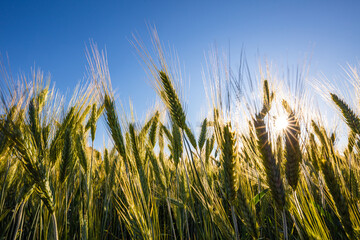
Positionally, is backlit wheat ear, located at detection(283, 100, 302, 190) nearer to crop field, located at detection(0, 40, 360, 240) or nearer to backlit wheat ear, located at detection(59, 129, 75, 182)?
crop field, located at detection(0, 40, 360, 240)

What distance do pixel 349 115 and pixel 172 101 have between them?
1801 mm

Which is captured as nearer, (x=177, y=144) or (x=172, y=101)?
(x=172, y=101)

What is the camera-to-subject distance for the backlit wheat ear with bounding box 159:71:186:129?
1536mm

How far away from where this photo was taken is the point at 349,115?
1.97 m

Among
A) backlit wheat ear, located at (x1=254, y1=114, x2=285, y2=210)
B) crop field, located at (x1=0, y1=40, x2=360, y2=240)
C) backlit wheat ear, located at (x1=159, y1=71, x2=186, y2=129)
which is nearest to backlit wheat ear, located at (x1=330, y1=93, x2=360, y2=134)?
crop field, located at (x1=0, y1=40, x2=360, y2=240)

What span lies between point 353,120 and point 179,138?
5.63 feet

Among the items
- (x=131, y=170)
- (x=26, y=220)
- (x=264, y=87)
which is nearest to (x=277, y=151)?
(x=264, y=87)

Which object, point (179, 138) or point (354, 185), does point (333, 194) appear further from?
point (179, 138)

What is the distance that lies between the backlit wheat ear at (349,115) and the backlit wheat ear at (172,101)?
1658 mm

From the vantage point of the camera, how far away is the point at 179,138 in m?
2.08

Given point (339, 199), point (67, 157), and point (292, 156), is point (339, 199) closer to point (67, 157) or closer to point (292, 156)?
→ point (292, 156)

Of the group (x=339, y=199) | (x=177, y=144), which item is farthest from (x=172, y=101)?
(x=339, y=199)

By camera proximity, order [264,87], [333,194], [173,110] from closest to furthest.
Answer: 1. [333,194]
2. [264,87]
3. [173,110]

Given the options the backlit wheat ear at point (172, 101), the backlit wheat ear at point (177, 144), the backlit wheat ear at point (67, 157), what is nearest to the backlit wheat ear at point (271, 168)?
the backlit wheat ear at point (172, 101)
